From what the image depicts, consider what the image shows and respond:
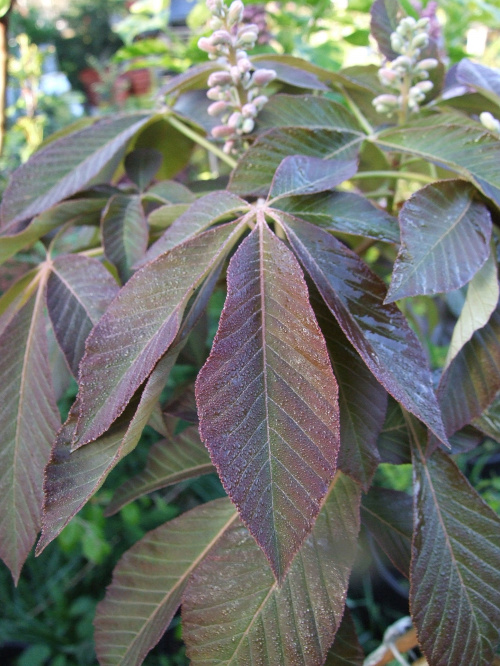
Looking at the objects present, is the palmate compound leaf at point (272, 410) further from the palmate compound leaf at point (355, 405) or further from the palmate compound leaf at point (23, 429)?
the palmate compound leaf at point (23, 429)

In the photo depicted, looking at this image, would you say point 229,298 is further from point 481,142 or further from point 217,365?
point 481,142

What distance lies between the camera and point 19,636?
136 centimetres

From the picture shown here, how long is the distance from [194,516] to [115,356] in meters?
0.20

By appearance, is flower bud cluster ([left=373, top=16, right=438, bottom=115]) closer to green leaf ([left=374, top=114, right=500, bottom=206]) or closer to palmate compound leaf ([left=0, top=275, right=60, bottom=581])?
green leaf ([left=374, top=114, right=500, bottom=206])

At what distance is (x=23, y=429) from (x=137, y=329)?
157 mm

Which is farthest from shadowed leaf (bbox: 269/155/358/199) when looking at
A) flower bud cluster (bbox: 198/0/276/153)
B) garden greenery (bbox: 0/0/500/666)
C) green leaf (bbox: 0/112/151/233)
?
green leaf (bbox: 0/112/151/233)

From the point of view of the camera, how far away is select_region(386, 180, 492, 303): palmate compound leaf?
360 mm

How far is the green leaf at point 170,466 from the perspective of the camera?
0.52 meters

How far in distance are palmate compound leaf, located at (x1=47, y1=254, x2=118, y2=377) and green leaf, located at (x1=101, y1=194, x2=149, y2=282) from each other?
1.6 inches

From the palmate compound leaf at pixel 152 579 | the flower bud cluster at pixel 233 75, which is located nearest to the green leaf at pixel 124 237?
the flower bud cluster at pixel 233 75

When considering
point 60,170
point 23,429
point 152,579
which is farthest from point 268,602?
point 60,170

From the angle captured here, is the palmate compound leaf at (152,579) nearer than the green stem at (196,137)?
Result: Yes

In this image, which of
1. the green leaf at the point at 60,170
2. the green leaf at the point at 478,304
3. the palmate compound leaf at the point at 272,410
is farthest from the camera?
the green leaf at the point at 60,170

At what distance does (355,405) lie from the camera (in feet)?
1.28
